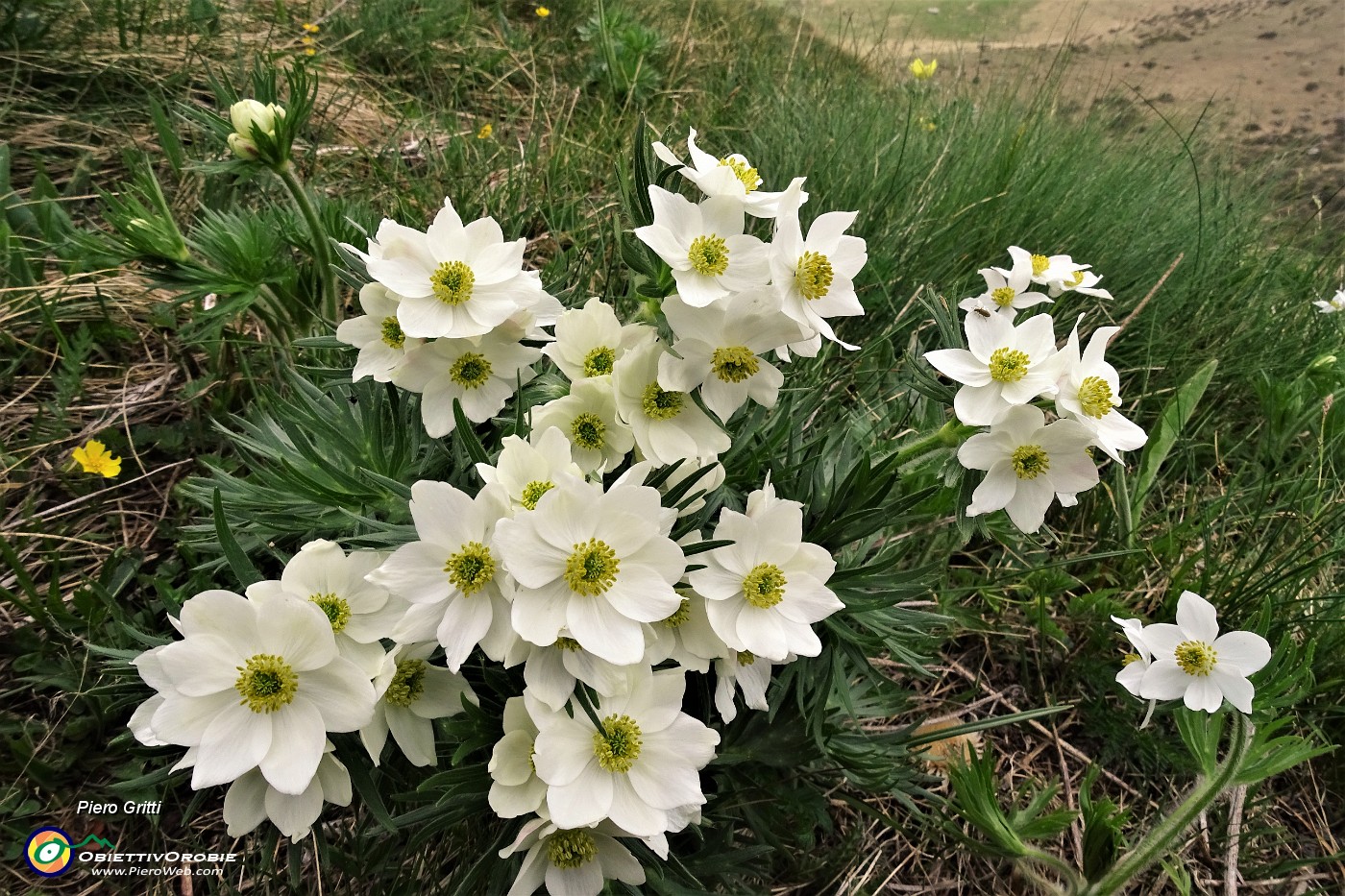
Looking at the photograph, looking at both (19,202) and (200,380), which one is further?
(19,202)

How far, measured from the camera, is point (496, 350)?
0.91 m

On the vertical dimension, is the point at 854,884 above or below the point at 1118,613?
below

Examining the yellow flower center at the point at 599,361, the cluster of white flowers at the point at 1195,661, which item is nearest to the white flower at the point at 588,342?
the yellow flower center at the point at 599,361

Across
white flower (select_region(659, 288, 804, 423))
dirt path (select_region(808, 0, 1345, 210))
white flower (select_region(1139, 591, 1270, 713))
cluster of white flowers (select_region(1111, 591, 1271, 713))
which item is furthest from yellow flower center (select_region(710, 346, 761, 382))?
dirt path (select_region(808, 0, 1345, 210))

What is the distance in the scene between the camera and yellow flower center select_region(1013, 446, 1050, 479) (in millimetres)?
924

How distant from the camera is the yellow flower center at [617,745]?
76 centimetres

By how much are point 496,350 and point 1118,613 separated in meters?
1.50

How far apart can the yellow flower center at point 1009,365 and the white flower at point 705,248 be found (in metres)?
0.34

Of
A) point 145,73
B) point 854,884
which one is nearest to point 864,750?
point 854,884

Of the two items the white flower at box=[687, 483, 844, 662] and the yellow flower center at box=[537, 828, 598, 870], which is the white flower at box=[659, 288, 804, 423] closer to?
the white flower at box=[687, 483, 844, 662]

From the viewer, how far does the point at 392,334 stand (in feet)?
3.01

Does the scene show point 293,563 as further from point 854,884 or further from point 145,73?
point 145,73

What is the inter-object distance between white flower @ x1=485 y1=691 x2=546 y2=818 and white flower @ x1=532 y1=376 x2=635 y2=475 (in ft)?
0.93

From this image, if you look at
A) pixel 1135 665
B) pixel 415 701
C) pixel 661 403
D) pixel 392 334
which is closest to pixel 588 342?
pixel 661 403
